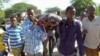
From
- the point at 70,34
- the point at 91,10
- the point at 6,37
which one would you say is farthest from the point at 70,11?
the point at 6,37

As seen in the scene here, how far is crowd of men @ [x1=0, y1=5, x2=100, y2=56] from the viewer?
6277 mm

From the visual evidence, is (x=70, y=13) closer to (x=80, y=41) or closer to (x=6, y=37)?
(x=80, y=41)

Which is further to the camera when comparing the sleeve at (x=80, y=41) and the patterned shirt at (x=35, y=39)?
the patterned shirt at (x=35, y=39)

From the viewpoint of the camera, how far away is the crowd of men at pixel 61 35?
628 cm

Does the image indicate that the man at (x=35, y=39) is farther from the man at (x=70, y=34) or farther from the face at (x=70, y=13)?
the face at (x=70, y=13)

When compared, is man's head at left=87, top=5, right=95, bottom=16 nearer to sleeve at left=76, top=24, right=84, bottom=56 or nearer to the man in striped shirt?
sleeve at left=76, top=24, right=84, bottom=56

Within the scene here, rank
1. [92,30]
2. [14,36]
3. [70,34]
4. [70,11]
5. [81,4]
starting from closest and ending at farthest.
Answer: [70,11] < [70,34] < [92,30] < [14,36] < [81,4]

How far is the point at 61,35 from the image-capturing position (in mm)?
6336

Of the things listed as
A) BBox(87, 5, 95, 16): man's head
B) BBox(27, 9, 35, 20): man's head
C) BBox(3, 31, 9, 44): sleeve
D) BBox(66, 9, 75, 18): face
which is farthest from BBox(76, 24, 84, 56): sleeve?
BBox(3, 31, 9, 44): sleeve

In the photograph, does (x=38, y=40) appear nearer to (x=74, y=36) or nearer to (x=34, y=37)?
(x=34, y=37)

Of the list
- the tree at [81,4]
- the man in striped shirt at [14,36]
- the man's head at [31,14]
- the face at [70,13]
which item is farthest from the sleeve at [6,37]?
the tree at [81,4]

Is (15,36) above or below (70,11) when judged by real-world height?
below

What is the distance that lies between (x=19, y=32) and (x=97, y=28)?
7.47 ft

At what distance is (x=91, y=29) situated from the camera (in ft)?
24.3
